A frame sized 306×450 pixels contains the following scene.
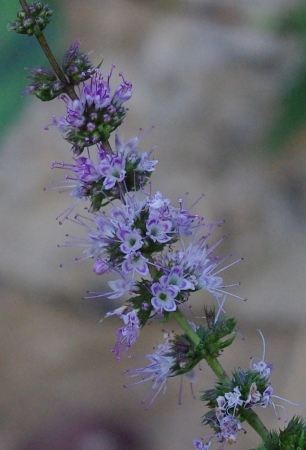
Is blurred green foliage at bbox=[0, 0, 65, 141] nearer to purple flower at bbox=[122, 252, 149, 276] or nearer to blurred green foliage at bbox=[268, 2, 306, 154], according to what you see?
blurred green foliage at bbox=[268, 2, 306, 154]

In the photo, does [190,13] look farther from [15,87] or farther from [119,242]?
[119,242]

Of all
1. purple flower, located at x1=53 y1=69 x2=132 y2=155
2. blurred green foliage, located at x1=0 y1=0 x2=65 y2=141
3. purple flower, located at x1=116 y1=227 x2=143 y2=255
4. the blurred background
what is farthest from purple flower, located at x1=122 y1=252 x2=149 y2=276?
blurred green foliage, located at x1=0 y1=0 x2=65 y2=141

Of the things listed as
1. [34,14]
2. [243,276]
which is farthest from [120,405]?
[34,14]

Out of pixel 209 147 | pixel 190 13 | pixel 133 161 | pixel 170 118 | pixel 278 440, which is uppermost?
pixel 190 13

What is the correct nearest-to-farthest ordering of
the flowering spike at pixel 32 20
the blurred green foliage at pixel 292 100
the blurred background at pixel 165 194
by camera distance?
the flowering spike at pixel 32 20 → the blurred background at pixel 165 194 → the blurred green foliage at pixel 292 100

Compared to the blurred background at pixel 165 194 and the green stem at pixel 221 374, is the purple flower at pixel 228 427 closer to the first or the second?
the green stem at pixel 221 374

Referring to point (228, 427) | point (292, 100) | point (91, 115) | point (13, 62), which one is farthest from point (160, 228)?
point (13, 62)

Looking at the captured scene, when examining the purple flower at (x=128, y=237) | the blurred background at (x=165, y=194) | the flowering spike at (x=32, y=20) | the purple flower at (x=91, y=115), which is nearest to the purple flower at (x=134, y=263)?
the purple flower at (x=128, y=237)
